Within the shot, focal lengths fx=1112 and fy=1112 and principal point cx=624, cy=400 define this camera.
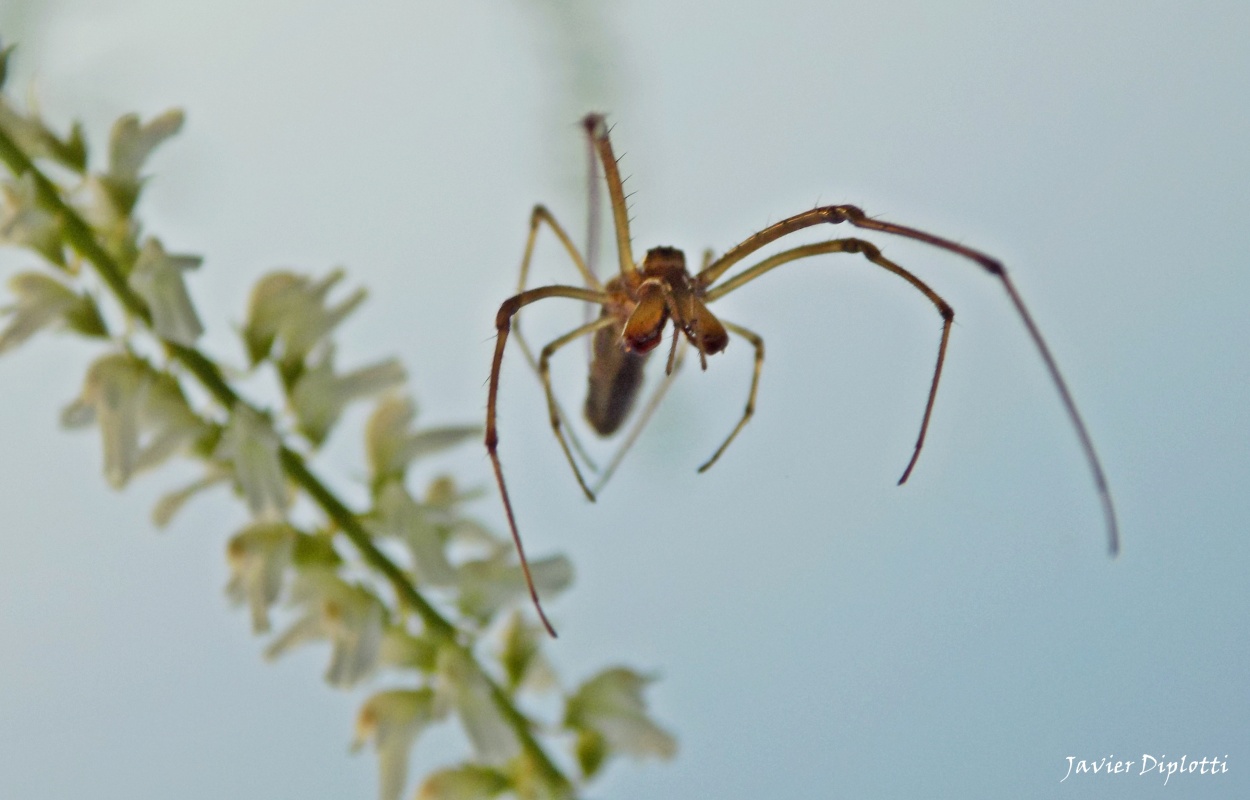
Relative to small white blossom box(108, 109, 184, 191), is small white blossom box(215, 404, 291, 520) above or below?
below

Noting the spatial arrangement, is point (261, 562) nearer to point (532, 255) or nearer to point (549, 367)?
point (549, 367)

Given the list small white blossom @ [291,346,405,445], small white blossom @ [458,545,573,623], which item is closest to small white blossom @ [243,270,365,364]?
small white blossom @ [291,346,405,445]

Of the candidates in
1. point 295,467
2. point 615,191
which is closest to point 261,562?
point 295,467

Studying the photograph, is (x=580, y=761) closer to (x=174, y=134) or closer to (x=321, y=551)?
(x=321, y=551)

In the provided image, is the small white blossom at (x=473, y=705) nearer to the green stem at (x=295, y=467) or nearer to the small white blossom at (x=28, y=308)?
the green stem at (x=295, y=467)

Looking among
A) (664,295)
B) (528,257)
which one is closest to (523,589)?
(664,295)

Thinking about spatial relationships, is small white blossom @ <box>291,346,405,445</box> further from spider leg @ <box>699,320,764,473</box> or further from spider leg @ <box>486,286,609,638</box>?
spider leg @ <box>699,320,764,473</box>

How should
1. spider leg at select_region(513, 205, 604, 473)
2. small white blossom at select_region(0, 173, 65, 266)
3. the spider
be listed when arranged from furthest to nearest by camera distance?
spider leg at select_region(513, 205, 604, 473)
the spider
small white blossom at select_region(0, 173, 65, 266)
